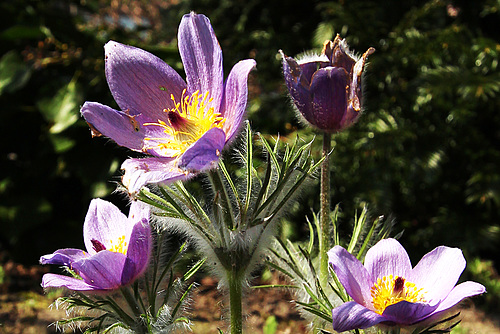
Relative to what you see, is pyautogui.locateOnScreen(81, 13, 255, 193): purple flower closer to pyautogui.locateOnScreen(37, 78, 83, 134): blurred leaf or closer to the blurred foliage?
the blurred foliage

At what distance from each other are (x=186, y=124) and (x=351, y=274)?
280 millimetres

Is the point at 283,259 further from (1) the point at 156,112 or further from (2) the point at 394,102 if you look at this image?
(2) the point at 394,102

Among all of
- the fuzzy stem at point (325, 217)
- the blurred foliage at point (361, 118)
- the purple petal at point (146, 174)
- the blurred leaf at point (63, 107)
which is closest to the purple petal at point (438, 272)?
the fuzzy stem at point (325, 217)

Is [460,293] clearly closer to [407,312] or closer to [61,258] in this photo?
[407,312]

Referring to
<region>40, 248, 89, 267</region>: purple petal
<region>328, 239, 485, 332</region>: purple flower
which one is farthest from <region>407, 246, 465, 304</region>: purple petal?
<region>40, 248, 89, 267</region>: purple petal

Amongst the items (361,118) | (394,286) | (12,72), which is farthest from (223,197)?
(12,72)

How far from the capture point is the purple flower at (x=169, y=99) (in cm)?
62

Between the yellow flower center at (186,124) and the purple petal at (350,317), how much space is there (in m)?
0.28

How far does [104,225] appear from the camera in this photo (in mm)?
727

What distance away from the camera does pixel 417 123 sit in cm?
200

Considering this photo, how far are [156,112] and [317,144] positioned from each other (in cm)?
129

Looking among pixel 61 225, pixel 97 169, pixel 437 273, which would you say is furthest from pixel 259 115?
pixel 437 273

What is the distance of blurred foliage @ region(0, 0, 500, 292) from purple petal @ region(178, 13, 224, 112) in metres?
1.13

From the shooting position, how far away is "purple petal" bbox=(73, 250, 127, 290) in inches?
22.8
